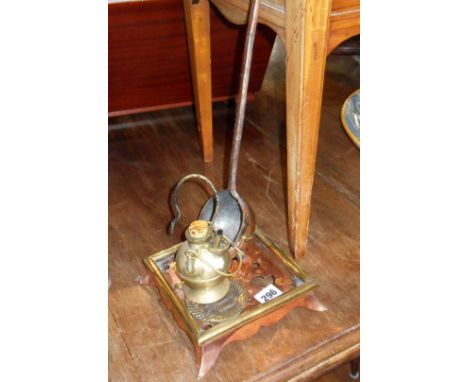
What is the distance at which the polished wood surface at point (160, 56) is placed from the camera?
141 centimetres

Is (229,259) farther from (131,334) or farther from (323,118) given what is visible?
(323,118)

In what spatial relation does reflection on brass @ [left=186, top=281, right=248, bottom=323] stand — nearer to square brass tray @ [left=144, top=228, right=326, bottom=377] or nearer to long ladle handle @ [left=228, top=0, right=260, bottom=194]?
square brass tray @ [left=144, top=228, right=326, bottom=377]

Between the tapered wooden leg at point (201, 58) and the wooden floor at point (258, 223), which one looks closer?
the wooden floor at point (258, 223)

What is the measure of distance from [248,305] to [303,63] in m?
0.46

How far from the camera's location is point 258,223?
1260 millimetres

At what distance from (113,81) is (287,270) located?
0.96 meters

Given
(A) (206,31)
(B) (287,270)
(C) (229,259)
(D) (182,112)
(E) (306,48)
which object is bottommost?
(D) (182,112)

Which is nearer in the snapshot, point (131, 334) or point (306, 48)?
point (306, 48)

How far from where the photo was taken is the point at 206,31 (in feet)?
4.33

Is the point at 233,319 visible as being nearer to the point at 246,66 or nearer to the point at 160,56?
the point at 246,66

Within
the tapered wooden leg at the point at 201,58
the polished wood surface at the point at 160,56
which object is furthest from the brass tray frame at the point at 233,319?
the polished wood surface at the point at 160,56

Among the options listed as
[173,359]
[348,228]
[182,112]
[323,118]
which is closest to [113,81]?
[182,112]

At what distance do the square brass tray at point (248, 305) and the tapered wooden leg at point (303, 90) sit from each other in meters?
0.10

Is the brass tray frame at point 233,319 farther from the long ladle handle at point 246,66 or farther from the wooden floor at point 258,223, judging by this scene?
the long ladle handle at point 246,66
